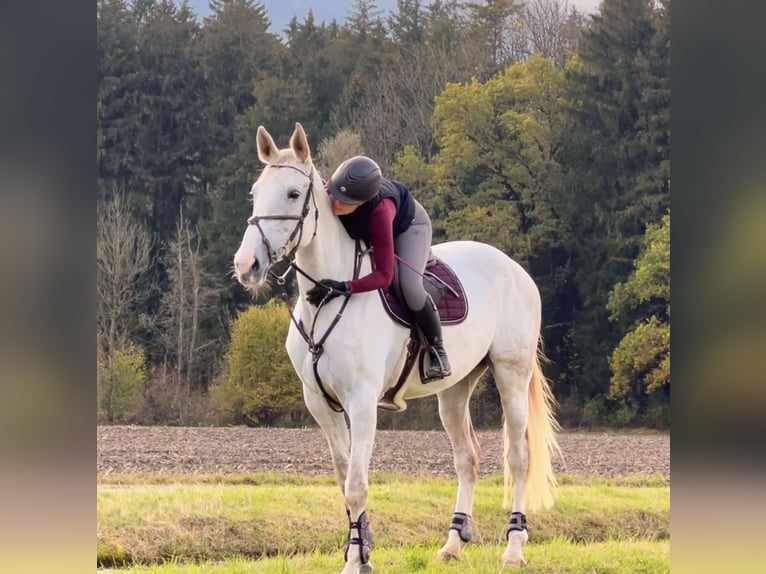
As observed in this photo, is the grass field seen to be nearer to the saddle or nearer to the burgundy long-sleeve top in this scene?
the saddle

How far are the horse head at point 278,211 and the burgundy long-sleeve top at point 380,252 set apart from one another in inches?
16.0

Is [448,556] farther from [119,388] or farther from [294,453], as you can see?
[119,388]

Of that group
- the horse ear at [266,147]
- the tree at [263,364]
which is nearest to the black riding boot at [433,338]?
the horse ear at [266,147]

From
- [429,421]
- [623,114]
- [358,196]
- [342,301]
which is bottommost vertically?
[429,421]

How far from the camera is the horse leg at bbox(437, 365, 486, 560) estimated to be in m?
6.50

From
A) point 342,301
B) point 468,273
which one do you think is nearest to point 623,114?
point 468,273

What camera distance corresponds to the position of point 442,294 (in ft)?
19.9

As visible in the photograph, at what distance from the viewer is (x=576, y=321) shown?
21562 millimetres

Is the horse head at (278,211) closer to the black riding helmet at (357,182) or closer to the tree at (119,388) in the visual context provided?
the black riding helmet at (357,182)

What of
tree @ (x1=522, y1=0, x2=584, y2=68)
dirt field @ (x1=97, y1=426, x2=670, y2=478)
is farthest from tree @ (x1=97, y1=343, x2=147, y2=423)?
tree @ (x1=522, y1=0, x2=584, y2=68)

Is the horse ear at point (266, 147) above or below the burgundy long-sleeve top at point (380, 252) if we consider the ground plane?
above

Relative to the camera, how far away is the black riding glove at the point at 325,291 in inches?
207
